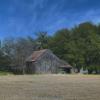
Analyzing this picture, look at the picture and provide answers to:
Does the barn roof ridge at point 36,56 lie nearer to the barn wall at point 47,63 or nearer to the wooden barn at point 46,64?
the wooden barn at point 46,64

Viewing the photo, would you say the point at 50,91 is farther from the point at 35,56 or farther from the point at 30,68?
the point at 35,56

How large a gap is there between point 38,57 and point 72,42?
13.2m

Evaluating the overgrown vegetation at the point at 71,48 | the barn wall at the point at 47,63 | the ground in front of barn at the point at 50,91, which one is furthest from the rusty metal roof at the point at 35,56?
the ground in front of barn at the point at 50,91

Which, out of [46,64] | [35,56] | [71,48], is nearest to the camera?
[46,64]

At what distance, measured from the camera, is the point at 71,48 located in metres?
94.9

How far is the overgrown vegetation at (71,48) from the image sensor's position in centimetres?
9188

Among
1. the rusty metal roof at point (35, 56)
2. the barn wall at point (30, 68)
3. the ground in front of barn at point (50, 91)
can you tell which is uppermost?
the rusty metal roof at point (35, 56)

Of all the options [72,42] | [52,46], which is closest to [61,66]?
[72,42]

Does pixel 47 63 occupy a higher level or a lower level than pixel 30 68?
higher

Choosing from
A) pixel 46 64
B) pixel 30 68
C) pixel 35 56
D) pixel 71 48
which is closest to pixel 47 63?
pixel 46 64

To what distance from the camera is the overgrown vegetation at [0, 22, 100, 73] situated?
9188 cm

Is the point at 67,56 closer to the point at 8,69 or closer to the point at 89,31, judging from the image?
the point at 89,31

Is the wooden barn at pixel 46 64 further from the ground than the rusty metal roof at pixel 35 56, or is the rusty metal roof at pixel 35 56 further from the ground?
the rusty metal roof at pixel 35 56

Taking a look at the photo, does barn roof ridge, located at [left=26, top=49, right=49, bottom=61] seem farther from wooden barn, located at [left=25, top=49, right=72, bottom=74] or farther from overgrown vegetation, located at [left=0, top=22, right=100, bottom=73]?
overgrown vegetation, located at [left=0, top=22, right=100, bottom=73]
